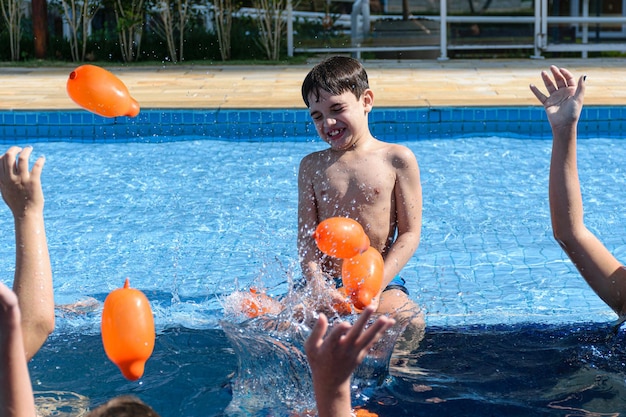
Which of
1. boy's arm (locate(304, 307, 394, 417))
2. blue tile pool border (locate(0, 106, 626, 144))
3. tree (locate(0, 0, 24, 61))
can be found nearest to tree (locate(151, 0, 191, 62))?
tree (locate(0, 0, 24, 61))

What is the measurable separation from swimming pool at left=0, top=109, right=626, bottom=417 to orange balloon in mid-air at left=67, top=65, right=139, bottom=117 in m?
1.03

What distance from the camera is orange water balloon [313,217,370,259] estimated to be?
3.34 metres

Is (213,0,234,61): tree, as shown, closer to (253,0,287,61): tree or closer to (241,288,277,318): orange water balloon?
(253,0,287,61): tree

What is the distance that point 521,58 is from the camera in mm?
12125

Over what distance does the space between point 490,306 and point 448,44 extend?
813 cm

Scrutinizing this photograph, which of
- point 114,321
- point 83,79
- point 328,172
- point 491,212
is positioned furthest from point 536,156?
point 114,321

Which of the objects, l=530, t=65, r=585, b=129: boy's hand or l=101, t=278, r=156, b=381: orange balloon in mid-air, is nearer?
l=101, t=278, r=156, b=381: orange balloon in mid-air

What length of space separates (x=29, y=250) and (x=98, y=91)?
121 centimetres

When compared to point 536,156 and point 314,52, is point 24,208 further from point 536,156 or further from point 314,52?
point 314,52

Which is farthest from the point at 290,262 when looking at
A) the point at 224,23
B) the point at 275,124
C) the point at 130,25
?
the point at 224,23

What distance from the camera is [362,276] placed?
3.31 meters

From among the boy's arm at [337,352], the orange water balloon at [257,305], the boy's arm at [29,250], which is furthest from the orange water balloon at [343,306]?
the boy's arm at [337,352]

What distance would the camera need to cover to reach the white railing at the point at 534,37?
12.1m

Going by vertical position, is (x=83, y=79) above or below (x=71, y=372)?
above
